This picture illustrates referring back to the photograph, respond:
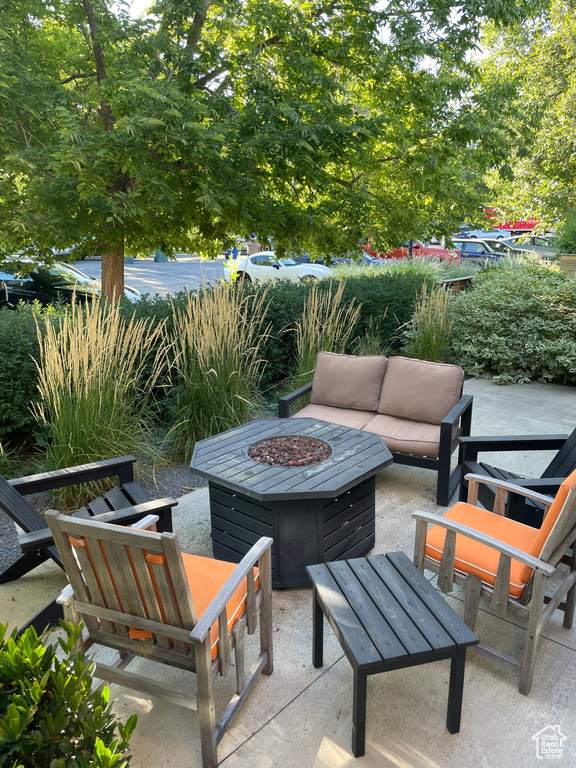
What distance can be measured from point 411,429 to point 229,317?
5.87 ft

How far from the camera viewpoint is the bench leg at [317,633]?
250cm

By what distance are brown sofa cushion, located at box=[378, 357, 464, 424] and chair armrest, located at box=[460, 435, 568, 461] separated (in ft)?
2.05

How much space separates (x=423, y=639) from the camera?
2107 mm

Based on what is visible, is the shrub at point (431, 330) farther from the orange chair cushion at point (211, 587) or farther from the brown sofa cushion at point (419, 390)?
the orange chair cushion at point (211, 587)

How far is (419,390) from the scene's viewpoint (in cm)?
454

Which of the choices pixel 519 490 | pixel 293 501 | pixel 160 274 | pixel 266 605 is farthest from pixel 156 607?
pixel 160 274

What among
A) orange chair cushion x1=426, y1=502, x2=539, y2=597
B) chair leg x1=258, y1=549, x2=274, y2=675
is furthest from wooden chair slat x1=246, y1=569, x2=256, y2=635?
orange chair cushion x1=426, y1=502, x2=539, y2=597

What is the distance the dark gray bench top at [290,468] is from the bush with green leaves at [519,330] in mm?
4358

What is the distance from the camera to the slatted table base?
3033 millimetres

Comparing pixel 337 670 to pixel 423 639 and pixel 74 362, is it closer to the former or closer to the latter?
pixel 423 639

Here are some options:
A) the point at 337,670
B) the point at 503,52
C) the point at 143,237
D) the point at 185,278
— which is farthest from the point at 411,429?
the point at 185,278

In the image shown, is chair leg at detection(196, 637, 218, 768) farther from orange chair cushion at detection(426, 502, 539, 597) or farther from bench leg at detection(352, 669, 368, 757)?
orange chair cushion at detection(426, 502, 539, 597)

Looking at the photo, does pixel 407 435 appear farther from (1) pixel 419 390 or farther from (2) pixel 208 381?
(2) pixel 208 381

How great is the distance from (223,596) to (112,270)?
6.37 m
